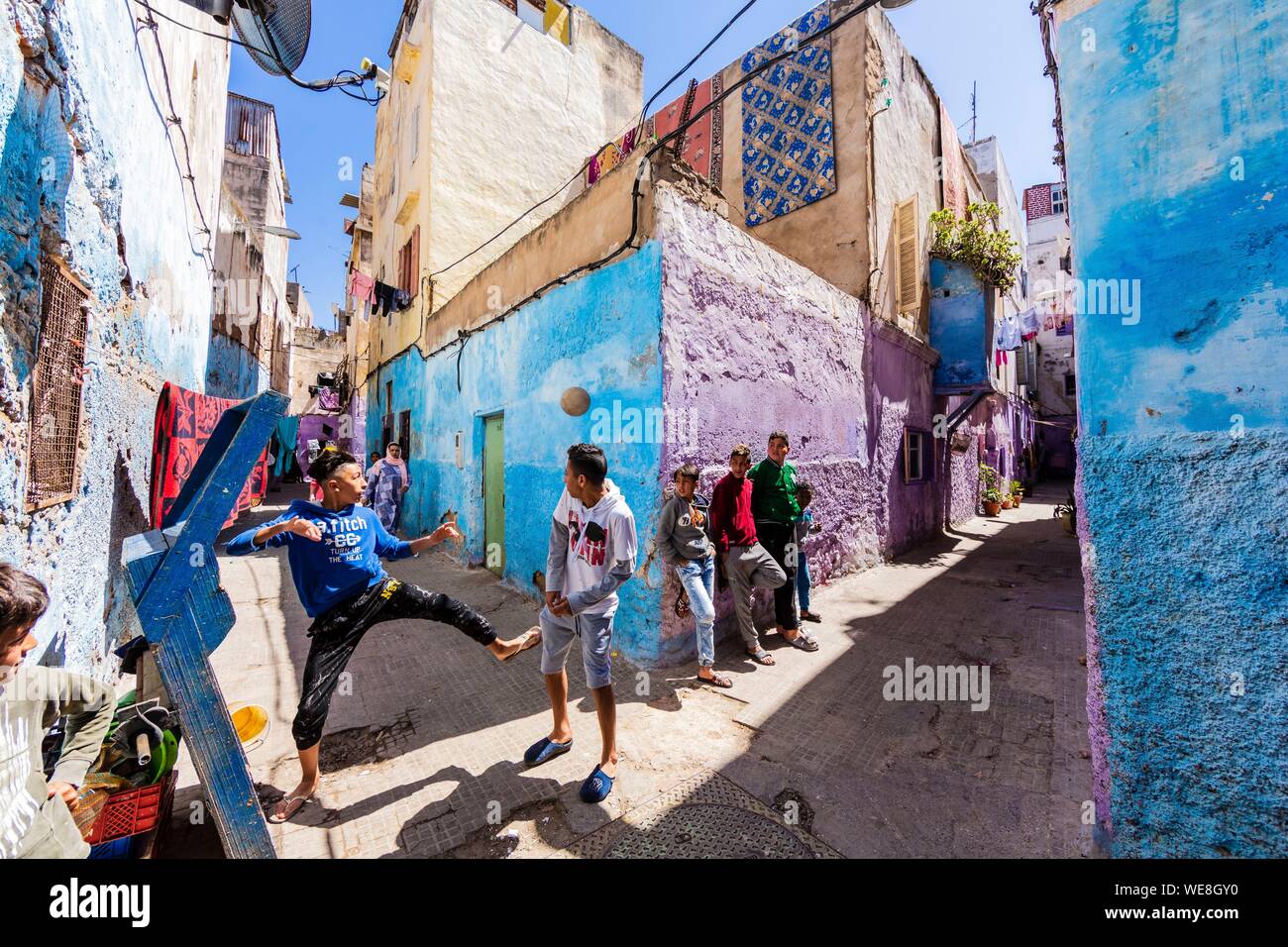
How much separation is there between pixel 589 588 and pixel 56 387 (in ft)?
9.93

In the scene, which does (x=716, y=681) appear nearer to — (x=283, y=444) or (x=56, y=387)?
(x=56, y=387)

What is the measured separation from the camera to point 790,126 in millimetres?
8570

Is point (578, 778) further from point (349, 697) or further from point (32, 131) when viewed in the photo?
point (32, 131)

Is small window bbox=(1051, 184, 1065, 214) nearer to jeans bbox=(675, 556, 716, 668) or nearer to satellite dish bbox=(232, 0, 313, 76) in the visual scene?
jeans bbox=(675, 556, 716, 668)

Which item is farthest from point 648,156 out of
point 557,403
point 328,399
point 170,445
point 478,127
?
point 328,399

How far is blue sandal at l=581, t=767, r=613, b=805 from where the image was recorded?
2598 millimetres

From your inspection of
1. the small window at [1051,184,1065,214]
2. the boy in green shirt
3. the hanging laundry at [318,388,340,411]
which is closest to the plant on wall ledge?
the boy in green shirt

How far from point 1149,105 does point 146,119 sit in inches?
263

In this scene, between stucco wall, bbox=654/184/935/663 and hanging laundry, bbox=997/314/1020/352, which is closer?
stucco wall, bbox=654/184/935/663

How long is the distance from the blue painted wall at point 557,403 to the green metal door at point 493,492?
0.15 m

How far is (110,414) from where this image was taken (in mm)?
3432

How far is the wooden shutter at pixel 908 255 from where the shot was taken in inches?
324

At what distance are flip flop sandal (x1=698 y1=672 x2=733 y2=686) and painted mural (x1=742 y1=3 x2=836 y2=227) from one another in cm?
790

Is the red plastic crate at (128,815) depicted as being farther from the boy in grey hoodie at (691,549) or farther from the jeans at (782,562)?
the jeans at (782,562)
